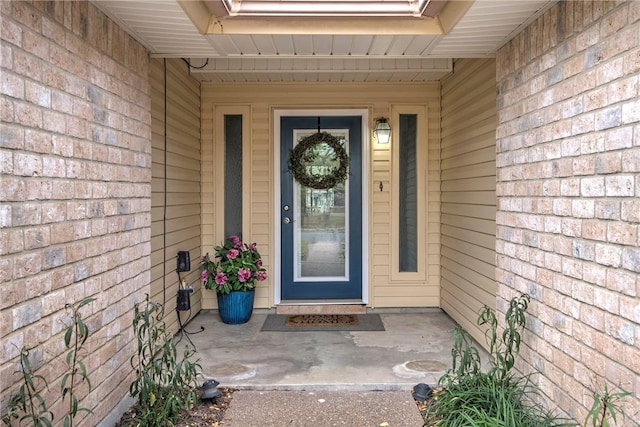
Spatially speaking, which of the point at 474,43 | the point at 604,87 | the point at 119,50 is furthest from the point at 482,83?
the point at 119,50

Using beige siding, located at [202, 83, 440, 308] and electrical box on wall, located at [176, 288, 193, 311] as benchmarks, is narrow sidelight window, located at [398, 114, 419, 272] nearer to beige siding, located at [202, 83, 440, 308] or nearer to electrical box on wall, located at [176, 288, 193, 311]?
beige siding, located at [202, 83, 440, 308]

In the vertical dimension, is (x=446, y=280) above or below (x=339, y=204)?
below

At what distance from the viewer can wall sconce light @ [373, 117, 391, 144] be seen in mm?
4461

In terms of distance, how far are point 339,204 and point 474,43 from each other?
223cm

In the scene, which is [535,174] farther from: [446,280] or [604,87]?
[446,280]

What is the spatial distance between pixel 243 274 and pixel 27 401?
2433 mm

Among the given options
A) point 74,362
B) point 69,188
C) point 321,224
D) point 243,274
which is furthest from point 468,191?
point 74,362

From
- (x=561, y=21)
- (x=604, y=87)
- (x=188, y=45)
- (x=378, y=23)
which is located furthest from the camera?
(x=188, y=45)

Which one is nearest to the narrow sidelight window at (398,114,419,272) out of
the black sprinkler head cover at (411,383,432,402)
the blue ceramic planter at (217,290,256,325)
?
the blue ceramic planter at (217,290,256,325)

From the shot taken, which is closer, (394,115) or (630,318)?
(630,318)

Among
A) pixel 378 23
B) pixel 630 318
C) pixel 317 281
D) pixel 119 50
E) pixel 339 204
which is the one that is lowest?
pixel 317 281

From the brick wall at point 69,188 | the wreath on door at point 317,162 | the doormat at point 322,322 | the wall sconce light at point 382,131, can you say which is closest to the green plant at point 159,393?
the brick wall at point 69,188

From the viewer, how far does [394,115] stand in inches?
179

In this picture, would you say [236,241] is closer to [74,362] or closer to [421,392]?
[421,392]
